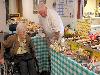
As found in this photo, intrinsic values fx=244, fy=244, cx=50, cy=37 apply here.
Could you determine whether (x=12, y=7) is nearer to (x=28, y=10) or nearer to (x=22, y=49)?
(x=28, y=10)

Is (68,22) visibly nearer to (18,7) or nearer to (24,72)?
(24,72)

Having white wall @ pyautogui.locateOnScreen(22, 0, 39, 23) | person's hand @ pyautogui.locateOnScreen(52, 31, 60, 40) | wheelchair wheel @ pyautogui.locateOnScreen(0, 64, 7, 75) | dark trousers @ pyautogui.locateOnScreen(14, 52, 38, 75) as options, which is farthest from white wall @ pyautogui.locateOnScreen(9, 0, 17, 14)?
wheelchair wheel @ pyautogui.locateOnScreen(0, 64, 7, 75)

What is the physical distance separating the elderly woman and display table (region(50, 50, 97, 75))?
619mm

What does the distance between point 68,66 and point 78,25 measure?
2058mm

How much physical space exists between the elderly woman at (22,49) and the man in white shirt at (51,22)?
1.58 ft

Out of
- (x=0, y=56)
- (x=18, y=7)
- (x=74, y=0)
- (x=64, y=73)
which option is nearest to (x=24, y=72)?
(x=0, y=56)

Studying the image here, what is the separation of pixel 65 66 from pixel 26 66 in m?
1.17

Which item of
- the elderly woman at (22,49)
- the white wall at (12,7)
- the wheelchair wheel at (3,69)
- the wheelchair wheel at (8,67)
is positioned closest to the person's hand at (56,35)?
the elderly woman at (22,49)

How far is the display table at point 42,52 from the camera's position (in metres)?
5.22

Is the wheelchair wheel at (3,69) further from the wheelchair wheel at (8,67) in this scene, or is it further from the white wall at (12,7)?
the white wall at (12,7)

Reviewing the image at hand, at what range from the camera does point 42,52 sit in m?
5.27

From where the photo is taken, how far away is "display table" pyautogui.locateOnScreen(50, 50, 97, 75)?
10.3 feet

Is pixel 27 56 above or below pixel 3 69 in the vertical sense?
above

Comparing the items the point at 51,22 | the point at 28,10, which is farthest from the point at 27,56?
the point at 28,10
